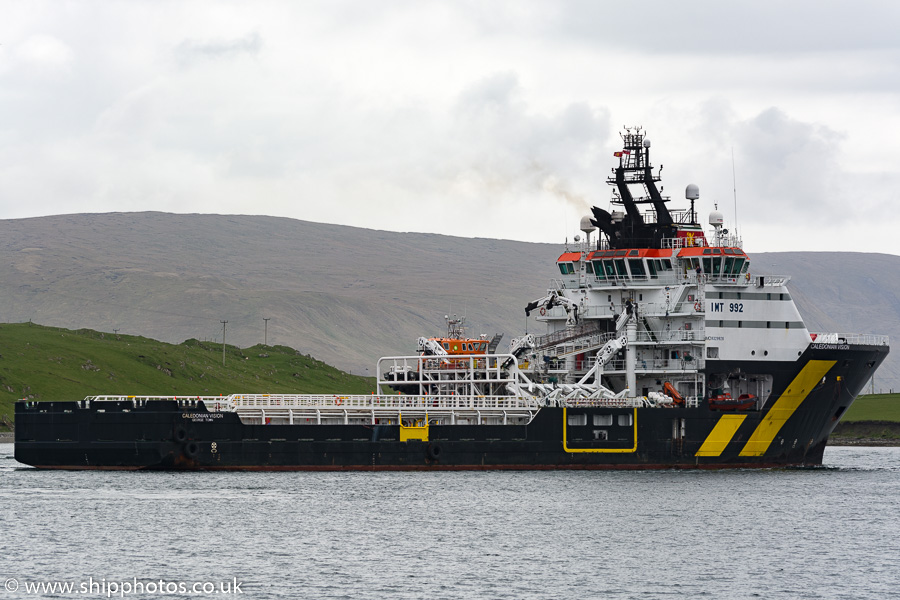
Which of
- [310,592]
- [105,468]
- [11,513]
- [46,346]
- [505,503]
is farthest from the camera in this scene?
[46,346]

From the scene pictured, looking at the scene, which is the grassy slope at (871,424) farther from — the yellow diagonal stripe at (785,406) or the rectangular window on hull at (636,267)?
the rectangular window on hull at (636,267)

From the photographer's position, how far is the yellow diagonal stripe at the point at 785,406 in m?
65.8

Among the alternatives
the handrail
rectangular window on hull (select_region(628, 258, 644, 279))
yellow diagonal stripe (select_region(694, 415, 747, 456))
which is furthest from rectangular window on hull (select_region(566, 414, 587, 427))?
the handrail

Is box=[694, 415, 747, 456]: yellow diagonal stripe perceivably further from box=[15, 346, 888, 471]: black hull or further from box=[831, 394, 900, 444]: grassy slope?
box=[831, 394, 900, 444]: grassy slope

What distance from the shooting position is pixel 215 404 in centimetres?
6188

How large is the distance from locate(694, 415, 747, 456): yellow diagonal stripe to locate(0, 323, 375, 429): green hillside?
71625 millimetres

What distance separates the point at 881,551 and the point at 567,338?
27167mm

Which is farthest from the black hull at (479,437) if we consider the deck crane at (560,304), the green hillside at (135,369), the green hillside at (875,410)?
the green hillside at (875,410)

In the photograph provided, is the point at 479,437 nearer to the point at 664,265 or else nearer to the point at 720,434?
the point at 720,434

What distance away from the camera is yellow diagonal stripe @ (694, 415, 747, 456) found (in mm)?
65188

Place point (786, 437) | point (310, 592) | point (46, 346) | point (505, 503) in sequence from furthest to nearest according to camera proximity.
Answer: point (46, 346)
point (786, 437)
point (505, 503)
point (310, 592)

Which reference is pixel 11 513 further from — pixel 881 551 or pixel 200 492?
pixel 881 551

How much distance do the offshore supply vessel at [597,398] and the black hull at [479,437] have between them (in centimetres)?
7

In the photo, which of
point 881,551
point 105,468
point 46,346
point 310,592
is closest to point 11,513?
point 105,468
